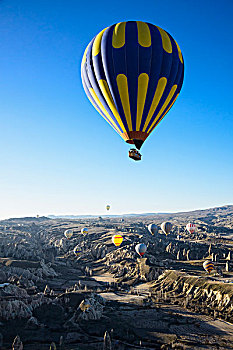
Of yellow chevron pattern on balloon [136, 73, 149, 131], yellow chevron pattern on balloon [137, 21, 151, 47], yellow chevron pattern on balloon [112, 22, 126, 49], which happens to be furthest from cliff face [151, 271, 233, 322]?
yellow chevron pattern on balloon [112, 22, 126, 49]

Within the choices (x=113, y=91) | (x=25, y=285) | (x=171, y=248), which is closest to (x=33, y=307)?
(x=25, y=285)

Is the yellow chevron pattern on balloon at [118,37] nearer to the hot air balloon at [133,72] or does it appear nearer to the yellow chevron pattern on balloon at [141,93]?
the hot air balloon at [133,72]

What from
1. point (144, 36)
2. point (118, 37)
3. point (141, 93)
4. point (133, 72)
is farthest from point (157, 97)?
point (118, 37)

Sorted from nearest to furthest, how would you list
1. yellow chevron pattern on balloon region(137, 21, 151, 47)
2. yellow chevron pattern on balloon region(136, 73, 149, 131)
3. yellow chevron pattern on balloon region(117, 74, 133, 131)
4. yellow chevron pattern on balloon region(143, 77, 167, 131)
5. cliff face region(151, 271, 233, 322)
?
1. yellow chevron pattern on balloon region(137, 21, 151, 47)
2. yellow chevron pattern on balloon region(117, 74, 133, 131)
3. yellow chevron pattern on balloon region(136, 73, 149, 131)
4. yellow chevron pattern on balloon region(143, 77, 167, 131)
5. cliff face region(151, 271, 233, 322)

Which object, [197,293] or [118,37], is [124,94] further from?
[197,293]

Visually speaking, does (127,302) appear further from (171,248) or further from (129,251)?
(171,248)

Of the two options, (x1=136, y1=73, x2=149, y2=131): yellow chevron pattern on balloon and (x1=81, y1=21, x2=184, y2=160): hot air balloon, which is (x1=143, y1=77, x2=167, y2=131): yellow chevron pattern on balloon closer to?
(x1=81, y1=21, x2=184, y2=160): hot air balloon
